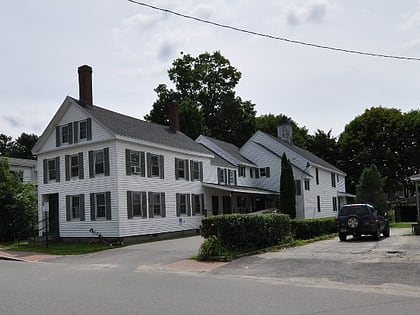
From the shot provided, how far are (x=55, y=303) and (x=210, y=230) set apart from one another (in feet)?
32.6

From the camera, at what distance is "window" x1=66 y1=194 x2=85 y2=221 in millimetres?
27953

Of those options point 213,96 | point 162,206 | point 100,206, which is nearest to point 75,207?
point 100,206

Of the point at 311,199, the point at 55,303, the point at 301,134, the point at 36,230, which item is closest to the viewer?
the point at 55,303

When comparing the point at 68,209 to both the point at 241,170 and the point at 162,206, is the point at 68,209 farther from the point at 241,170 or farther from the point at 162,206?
the point at 241,170

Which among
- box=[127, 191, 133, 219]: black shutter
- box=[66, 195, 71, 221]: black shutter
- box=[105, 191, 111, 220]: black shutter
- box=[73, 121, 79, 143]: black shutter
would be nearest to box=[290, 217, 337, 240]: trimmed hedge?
box=[127, 191, 133, 219]: black shutter

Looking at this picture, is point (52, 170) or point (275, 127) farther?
point (275, 127)

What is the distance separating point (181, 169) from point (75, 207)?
7.58 m

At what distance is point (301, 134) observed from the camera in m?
69.8

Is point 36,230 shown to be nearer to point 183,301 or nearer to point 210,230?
point 210,230

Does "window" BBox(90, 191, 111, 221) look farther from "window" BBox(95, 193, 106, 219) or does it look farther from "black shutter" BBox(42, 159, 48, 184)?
"black shutter" BBox(42, 159, 48, 184)

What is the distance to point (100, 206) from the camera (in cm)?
2725

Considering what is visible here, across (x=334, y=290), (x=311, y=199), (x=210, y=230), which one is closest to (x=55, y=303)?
(x=334, y=290)

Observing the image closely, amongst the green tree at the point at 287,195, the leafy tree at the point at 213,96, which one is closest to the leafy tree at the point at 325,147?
the leafy tree at the point at 213,96

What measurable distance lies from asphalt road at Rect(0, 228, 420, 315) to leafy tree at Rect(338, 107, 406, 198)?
131ft
